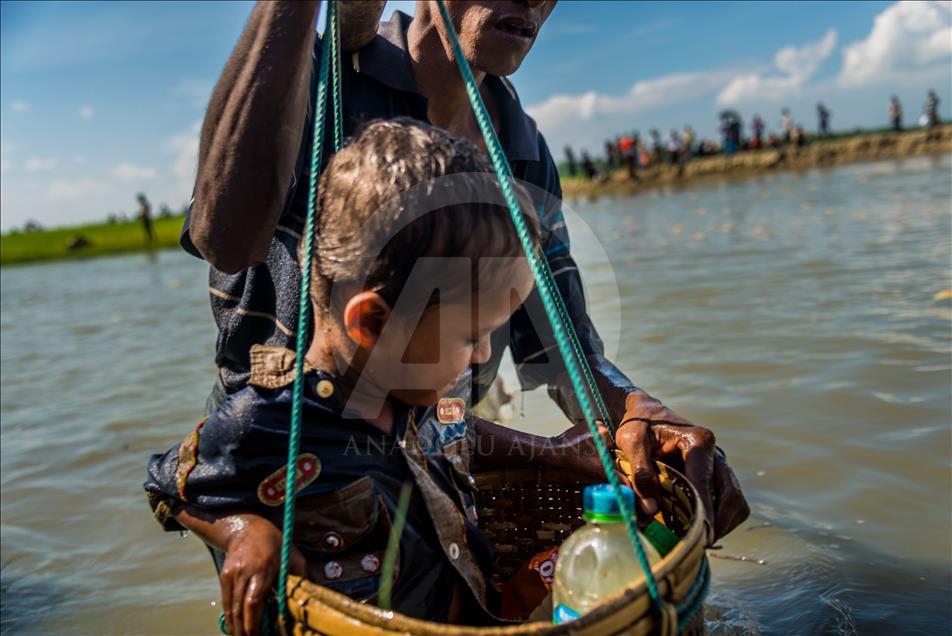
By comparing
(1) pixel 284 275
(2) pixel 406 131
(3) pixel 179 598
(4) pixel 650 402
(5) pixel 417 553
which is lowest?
(3) pixel 179 598

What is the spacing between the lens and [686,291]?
22.5ft

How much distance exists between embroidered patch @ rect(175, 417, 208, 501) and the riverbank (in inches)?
920

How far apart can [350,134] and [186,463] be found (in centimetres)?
75

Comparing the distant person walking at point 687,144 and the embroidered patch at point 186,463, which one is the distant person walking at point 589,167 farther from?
the embroidered patch at point 186,463

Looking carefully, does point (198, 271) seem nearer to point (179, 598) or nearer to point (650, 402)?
point (179, 598)

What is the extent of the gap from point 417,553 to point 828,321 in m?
4.27

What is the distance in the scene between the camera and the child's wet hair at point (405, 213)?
48.9 inches

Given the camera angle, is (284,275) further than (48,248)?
No

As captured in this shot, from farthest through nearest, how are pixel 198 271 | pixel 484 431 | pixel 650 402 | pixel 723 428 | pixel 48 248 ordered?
pixel 48 248 < pixel 198 271 < pixel 723 428 < pixel 484 431 < pixel 650 402

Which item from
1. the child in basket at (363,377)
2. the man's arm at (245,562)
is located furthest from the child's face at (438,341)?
the man's arm at (245,562)

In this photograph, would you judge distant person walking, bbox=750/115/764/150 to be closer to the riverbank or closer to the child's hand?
the riverbank

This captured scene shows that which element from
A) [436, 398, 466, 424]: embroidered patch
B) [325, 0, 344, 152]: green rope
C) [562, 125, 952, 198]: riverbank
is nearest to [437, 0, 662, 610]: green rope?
[325, 0, 344, 152]: green rope

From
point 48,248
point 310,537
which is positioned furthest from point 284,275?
point 48,248

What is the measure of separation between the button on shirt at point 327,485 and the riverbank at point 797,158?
23.2m
